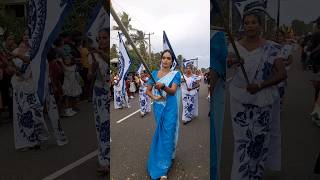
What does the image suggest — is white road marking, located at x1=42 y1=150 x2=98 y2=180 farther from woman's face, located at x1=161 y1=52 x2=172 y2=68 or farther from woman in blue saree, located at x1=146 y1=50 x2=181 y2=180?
woman's face, located at x1=161 y1=52 x2=172 y2=68

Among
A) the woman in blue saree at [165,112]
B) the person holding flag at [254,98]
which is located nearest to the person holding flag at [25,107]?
the person holding flag at [254,98]

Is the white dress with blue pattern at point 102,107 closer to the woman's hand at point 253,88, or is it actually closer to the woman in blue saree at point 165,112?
the woman's hand at point 253,88

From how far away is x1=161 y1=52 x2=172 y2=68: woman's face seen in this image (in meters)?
4.04

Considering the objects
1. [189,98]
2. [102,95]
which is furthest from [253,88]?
[189,98]

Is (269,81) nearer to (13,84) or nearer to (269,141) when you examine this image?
(269,141)

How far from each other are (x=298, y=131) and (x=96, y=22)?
1.16 metres

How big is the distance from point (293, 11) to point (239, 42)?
0.30 m

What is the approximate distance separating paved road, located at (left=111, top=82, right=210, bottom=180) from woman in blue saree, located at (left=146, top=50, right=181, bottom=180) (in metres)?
0.24

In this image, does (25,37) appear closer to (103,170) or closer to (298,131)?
(103,170)

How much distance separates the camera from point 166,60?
13.4ft

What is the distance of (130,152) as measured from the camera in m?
5.41

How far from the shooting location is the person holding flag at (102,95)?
2230 millimetres

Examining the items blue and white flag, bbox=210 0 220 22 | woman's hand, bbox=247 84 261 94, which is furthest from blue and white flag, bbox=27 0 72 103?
woman's hand, bbox=247 84 261 94

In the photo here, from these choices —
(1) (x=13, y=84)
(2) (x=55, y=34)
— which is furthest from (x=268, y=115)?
(1) (x=13, y=84)
